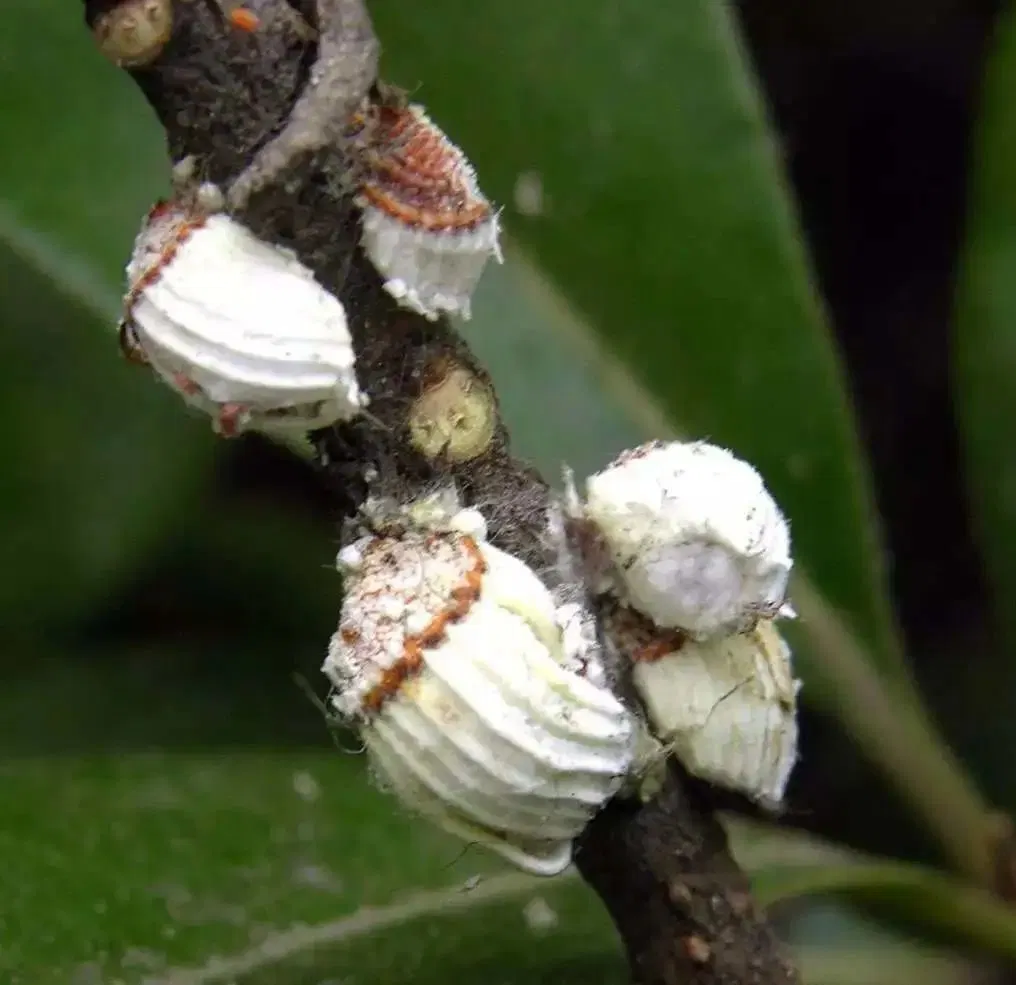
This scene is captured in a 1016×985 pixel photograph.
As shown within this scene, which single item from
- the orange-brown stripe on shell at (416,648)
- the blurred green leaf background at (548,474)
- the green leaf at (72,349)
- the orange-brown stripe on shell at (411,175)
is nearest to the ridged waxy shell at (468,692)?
the orange-brown stripe on shell at (416,648)

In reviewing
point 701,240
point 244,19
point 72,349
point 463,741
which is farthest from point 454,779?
point 72,349

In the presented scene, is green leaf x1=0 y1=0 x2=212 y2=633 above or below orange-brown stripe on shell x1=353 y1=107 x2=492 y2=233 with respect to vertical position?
below

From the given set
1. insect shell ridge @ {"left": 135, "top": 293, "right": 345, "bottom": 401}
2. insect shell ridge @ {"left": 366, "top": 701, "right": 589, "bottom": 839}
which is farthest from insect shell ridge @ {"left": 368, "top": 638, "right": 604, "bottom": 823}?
insect shell ridge @ {"left": 135, "top": 293, "right": 345, "bottom": 401}

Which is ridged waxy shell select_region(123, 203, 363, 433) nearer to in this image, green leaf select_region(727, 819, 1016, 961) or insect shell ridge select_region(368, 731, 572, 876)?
insect shell ridge select_region(368, 731, 572, 876)

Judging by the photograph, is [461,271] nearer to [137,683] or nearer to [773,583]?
[773,583]

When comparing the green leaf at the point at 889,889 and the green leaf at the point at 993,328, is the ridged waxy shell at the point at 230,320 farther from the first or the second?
the green leaf at the point at 993,328

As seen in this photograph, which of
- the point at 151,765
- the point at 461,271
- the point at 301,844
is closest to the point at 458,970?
the point at 301,844
